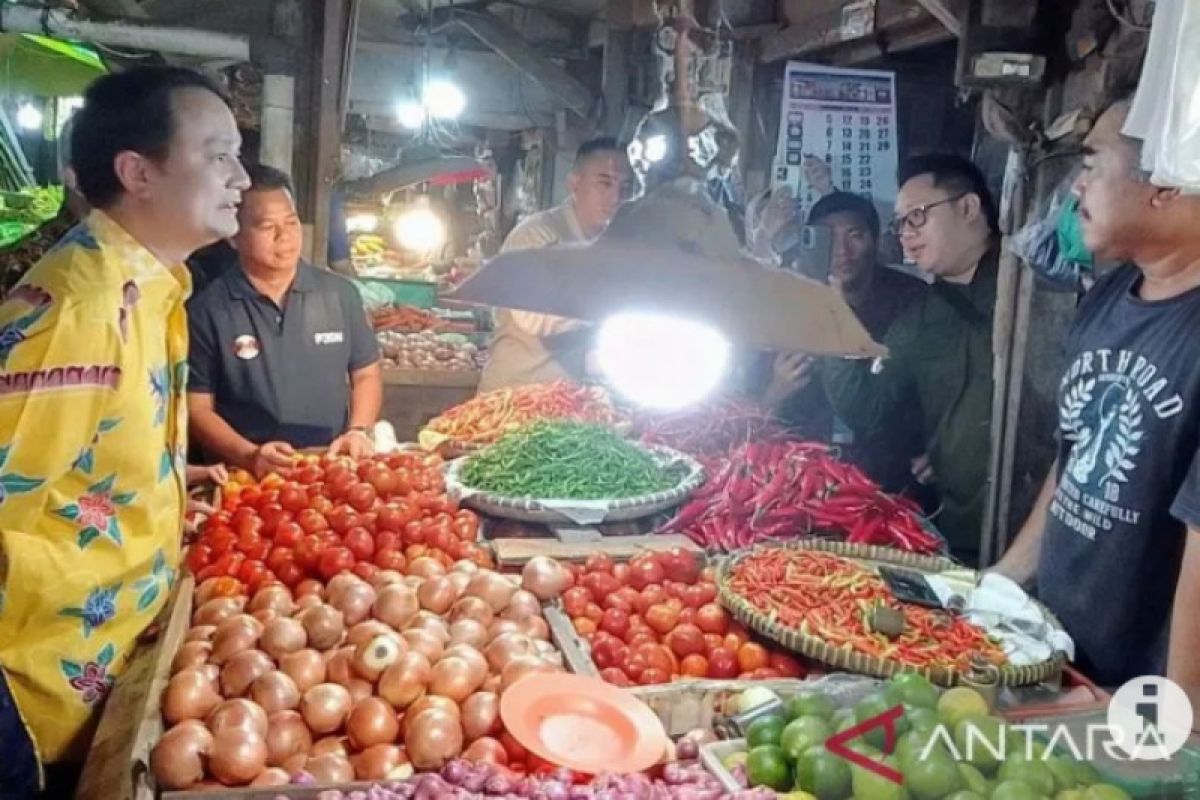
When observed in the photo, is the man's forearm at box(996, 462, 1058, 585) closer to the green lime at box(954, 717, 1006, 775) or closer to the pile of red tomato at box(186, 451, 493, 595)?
the green lime at box(954, 717, 1006, 775)

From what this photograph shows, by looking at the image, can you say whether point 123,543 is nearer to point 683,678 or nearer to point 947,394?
point 683,678

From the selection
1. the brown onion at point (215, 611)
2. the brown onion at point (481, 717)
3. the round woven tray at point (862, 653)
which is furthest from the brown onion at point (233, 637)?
the round woven tray at point (862, 653)

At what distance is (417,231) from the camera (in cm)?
1606

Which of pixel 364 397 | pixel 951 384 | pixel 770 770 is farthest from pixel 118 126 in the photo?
pixel 951 384

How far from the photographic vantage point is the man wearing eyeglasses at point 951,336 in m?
4.34

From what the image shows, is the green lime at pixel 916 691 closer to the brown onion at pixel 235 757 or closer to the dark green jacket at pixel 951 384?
the brown onion at pixel 235 757

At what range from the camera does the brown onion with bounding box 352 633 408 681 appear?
2.42 meters

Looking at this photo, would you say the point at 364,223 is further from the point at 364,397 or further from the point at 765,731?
the point at 765,731

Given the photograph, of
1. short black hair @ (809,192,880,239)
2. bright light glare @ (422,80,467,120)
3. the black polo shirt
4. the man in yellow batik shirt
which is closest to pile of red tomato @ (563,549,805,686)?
the man in yellow batik shirt

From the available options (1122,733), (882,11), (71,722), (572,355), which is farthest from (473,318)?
(1122,733)

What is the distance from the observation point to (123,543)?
2.53 metres

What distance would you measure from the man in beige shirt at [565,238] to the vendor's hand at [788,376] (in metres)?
1.04

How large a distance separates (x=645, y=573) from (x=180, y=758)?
1.48 m

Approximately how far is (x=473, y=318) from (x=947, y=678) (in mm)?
7838
